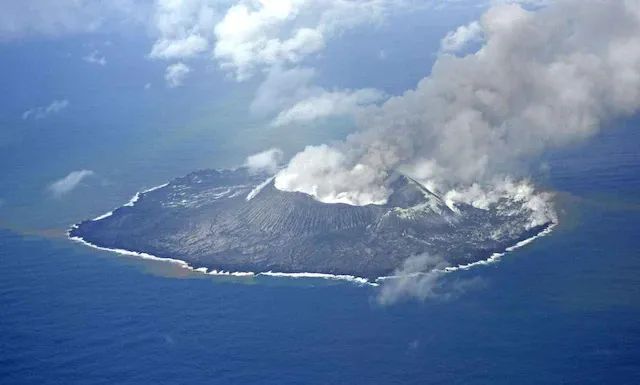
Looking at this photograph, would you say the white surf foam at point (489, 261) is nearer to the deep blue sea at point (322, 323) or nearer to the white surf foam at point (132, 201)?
the deep blue sea at point (322, 323)

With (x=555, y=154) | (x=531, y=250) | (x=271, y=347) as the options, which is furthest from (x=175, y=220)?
(x=555, y=154)

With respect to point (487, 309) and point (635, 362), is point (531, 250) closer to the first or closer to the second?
point (487, 309)

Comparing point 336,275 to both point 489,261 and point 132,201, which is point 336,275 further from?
point 132,201

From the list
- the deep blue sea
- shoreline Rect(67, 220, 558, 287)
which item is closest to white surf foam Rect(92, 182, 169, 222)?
the deep blue sea

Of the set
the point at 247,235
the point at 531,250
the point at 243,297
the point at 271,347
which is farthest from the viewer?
the point at 247,235

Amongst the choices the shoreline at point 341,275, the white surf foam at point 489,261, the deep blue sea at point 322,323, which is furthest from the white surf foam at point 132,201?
the white surf foam at point 489,261

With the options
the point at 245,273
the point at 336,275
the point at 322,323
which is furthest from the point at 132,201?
the point at 322,323
